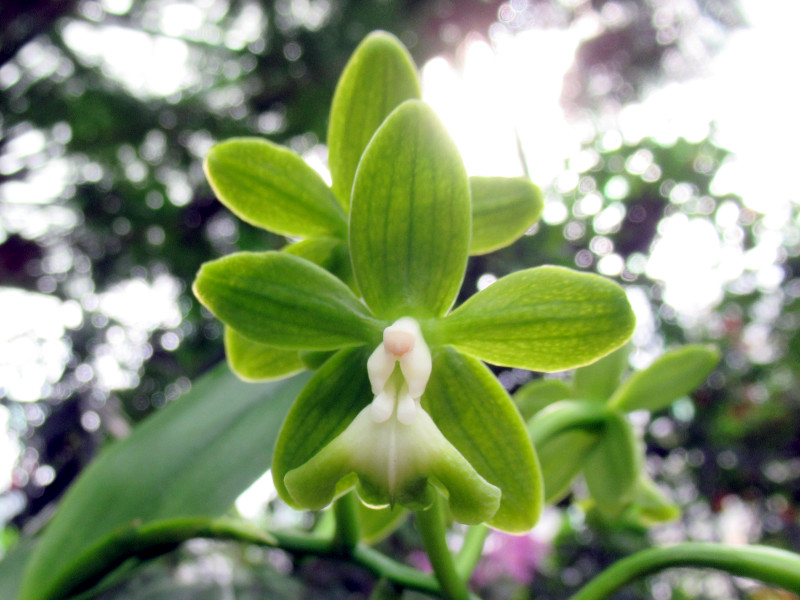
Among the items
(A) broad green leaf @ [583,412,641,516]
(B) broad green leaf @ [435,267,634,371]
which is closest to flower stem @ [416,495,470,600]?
(B) broad green leaf @ [435,267,634,371]

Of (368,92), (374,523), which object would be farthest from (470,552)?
(368,92)

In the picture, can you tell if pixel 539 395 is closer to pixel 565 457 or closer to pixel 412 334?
pixel 565 457

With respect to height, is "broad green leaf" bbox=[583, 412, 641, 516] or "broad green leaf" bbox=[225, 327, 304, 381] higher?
"broad green leaf" bbox=[225, 327, 304, 381]

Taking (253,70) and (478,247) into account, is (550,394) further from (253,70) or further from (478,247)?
(253,70)

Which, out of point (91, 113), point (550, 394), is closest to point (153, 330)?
point (91, 113)

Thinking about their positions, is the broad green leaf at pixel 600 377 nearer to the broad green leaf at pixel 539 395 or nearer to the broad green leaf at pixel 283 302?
the broad green leaf at pixel 539 395

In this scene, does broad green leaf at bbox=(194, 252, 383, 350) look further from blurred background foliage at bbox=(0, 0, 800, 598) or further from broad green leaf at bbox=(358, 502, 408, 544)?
blurred background foliage at bbox=(0, 0, 800, 598)
